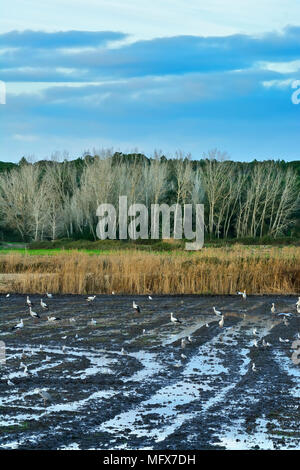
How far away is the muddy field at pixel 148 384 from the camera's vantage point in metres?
8.73

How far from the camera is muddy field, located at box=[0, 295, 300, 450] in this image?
8.73m

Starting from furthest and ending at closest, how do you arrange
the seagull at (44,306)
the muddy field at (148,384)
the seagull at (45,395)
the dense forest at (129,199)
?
the dense forest at (129,199)
the seagull at (44,306)
the seagull at (45,395)
the muddy field at (148,384)

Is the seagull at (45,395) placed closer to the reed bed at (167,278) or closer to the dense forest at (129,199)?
the reed bed at (167,278)

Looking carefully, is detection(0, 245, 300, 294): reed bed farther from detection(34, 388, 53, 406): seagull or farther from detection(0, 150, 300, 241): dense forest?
detection(0, 150, 300, 241): dense forest

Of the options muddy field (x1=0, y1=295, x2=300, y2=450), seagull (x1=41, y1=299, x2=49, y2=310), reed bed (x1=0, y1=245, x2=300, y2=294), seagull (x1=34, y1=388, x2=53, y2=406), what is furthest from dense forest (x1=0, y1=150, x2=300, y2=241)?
seagull (x1=34, y1=388, x2=53, y2=406)

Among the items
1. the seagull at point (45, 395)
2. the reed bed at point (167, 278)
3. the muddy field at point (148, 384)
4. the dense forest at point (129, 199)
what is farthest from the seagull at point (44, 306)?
the dense forest at point (129, 199)

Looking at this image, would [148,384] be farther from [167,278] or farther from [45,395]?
[167,278]

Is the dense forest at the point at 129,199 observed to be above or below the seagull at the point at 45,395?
above

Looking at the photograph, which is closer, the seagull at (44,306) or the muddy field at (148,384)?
the muddy field at (148,384)

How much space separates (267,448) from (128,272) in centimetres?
2077

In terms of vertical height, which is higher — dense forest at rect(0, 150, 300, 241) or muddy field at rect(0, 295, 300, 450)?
dense forest at rect(0, 150, 300, 241)

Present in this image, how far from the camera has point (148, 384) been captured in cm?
1148

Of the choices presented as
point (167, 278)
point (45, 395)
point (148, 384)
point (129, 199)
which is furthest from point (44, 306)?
point (129, 199)
